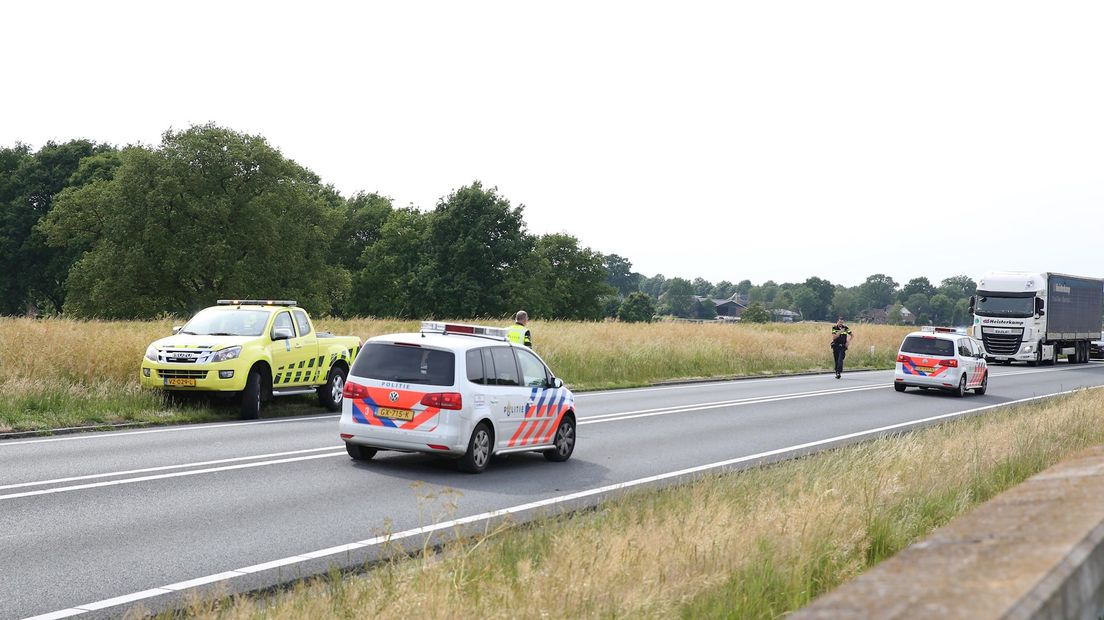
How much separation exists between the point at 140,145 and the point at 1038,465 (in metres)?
62.9

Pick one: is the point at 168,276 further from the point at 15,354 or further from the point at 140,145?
the point at 15,354

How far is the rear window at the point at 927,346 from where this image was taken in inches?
1182

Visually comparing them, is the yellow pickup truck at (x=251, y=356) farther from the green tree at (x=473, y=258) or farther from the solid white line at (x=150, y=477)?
the green tree at (x=473, y=258)

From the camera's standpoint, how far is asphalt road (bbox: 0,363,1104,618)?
7.64 metres

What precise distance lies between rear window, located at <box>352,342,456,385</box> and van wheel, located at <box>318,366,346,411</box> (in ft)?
25.7

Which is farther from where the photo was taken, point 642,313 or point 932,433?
point 642,313

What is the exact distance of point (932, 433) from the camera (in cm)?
1706

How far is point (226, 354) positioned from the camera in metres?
18.2

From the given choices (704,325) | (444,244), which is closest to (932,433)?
(704,325)

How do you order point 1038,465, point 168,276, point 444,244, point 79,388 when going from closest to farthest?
point 1038,465, point 79,388, point 168,276, point 444,244

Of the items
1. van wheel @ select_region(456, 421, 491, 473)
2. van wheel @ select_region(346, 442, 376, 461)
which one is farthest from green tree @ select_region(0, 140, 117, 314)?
van wheel @ select_region(456, 421, 491, 473)

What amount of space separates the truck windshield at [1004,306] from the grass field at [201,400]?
5.78 m

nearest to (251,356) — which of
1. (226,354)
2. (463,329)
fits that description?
(226,354)

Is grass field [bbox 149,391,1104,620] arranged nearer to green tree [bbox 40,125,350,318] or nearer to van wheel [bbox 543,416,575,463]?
van wheel [bbox 543,416,575,463]
